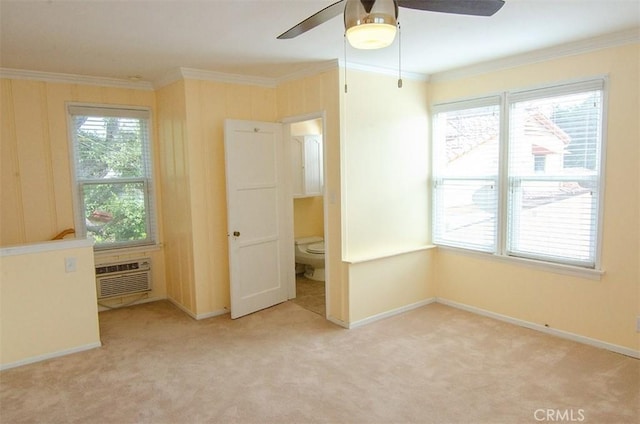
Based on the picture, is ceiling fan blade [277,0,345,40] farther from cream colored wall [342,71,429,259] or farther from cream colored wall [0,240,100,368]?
cream colored wall [0,240,100,368]

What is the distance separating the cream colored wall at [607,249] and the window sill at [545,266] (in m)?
0.04

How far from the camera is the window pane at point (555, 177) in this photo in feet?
10.8

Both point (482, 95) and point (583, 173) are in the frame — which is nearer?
point (583, 173)

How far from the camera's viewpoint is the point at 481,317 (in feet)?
13.3

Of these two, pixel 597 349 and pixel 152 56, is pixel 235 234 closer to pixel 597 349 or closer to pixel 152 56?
pixel 152 56

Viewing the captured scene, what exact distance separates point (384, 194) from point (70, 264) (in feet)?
9.00

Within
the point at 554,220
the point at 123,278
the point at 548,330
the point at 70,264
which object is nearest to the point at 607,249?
the point at 554,220

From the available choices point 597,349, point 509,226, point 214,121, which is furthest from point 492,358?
point 214,121

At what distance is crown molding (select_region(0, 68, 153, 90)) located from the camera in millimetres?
3779

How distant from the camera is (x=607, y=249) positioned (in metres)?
3.24

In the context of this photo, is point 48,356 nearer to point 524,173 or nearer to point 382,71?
point 382,71

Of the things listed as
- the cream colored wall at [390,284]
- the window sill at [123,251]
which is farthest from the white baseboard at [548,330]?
the window sill at [123,251]

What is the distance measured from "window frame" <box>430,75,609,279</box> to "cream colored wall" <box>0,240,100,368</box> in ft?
10.8

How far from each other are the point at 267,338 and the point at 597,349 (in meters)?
2.59
